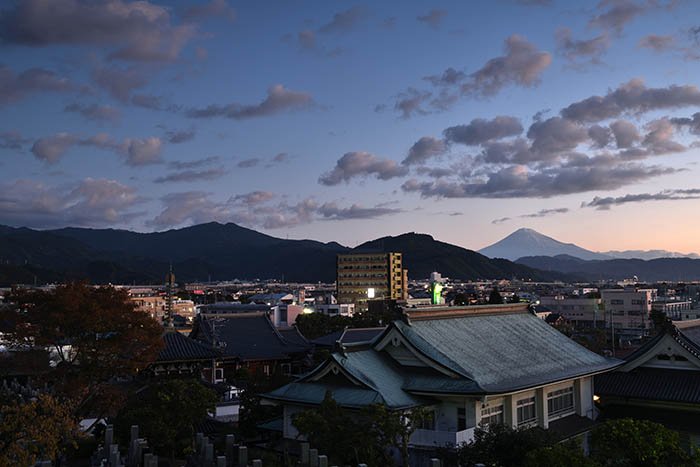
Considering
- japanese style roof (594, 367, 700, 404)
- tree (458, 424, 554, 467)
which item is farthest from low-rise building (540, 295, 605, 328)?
tree (458, 424, 554, 467)

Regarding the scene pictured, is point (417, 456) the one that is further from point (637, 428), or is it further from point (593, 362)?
point (593, 362)

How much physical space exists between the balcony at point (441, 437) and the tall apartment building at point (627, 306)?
364 ft

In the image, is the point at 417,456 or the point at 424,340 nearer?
the point at 417,456

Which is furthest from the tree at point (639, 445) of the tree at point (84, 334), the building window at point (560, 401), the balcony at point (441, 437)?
the tree at point (84, 334)

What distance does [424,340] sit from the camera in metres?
25.4

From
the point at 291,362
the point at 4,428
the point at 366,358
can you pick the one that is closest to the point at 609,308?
the point at 291,362

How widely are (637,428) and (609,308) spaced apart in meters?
121

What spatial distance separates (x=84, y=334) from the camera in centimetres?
2939

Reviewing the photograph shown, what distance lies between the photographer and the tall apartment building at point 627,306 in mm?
A: 124688

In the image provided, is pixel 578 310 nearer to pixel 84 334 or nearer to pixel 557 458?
pixel 84 334

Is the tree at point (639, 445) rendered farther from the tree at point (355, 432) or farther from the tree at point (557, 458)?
the tree at point (355, 432)

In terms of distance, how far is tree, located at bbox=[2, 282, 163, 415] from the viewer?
2856 cm

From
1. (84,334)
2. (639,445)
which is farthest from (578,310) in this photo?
(639,445)

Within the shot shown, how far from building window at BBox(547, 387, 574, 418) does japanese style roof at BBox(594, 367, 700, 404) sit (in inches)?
63.5
